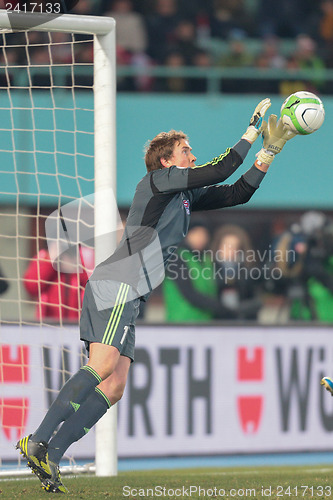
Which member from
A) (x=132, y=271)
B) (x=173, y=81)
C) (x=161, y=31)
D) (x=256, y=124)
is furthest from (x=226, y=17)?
(x=132, y=271)

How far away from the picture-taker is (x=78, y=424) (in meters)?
4.69

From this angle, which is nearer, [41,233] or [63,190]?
[41,233]

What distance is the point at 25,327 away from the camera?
7.58 metres

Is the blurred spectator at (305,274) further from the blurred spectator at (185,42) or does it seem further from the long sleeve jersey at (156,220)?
the long sleeve jersey at (156,220)

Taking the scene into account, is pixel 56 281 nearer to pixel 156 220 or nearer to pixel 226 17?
pixel 156 220

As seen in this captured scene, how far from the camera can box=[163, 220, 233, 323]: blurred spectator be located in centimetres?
871

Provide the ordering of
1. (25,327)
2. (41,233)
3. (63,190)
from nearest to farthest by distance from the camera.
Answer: (25,327) < (41,233) < (63,190)

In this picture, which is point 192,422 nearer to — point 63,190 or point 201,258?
point 201,258

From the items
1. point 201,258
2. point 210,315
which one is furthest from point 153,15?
point 210,315

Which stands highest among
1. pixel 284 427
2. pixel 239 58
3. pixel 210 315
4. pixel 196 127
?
pixel 239 58

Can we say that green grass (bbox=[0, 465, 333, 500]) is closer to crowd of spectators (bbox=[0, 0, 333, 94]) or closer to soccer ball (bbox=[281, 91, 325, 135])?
soccer ball (bbox=[281, 91, 325, 135])

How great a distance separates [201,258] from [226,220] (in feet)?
8.76

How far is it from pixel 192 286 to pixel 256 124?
3.91 metres

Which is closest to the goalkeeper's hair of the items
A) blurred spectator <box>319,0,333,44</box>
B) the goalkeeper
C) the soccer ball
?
the goalkeeper
